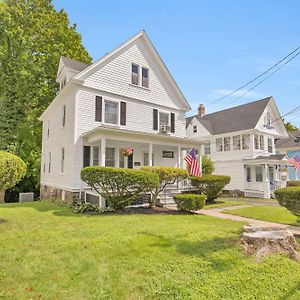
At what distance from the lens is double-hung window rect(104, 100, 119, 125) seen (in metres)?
16.0

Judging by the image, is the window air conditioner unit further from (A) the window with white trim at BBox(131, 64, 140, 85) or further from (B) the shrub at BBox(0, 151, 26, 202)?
(B) the shrub at BBox(0, 151, 26, 202)

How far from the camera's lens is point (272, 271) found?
16.4ft

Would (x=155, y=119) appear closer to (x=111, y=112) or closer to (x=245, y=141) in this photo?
(x=111, y=112)

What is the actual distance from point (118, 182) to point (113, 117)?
5.89m

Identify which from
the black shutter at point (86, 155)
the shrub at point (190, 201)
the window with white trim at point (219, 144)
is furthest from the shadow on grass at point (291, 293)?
the window with white trim at point (219, 144)

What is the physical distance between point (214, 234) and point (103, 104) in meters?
10.8

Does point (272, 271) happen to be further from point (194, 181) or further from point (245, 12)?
point (194, 181)

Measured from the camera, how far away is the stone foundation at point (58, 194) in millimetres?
14211

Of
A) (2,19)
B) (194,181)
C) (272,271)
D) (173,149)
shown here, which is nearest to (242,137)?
(173,149)

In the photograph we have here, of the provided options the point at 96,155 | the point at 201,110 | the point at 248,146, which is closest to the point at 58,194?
the point at 96,155

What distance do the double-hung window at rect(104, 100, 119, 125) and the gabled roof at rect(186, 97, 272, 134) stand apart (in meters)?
15.2

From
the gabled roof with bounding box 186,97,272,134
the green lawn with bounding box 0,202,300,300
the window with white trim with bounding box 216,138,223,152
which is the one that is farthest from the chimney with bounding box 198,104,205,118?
the green lawn with bounding box 0,202,300,300

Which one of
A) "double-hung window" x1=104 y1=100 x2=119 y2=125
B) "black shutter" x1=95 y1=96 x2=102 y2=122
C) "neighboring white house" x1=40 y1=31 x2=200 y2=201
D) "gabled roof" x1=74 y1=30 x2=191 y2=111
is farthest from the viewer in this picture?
"double-hung window" x1=104 y1=100 x2=119 y2=125

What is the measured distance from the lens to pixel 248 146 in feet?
85.3
